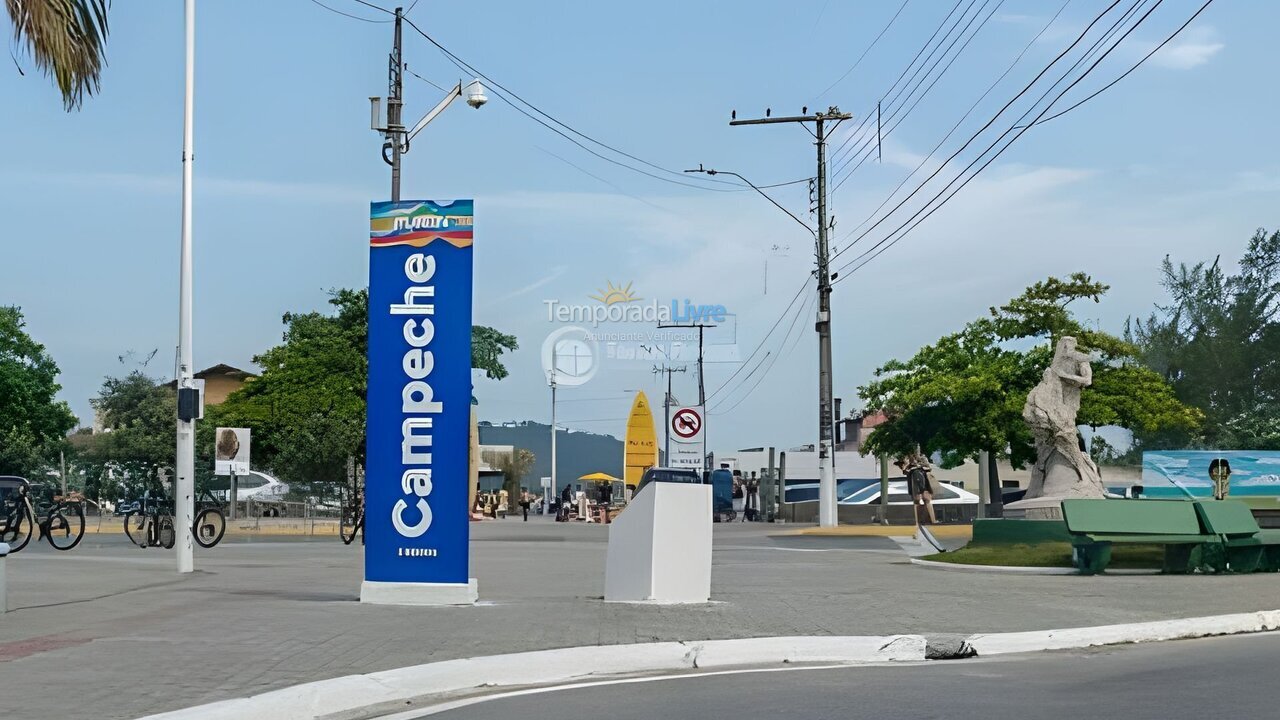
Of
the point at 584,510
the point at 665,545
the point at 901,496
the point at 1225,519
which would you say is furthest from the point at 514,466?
the point at 665,545

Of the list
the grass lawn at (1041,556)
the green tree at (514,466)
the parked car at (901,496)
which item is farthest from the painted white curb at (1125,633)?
the green tree at (514,466)

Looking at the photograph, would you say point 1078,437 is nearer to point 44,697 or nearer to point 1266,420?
point 44,697

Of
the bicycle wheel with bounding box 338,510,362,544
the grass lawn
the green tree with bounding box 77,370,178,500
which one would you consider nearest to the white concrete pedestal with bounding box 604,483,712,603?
the grass lawn

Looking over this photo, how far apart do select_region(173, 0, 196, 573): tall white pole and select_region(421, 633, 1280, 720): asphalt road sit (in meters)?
11.9

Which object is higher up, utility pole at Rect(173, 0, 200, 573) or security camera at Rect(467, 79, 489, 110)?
security camera at Rect(467, 79, 489, 110)

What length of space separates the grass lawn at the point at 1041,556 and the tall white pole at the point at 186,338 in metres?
11.3

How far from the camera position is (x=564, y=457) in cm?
14850

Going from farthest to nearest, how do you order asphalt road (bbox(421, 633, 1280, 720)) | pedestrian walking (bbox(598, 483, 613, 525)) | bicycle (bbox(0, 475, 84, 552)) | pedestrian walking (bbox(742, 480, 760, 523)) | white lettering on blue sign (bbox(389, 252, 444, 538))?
pedestrian walking (bbox(742, 480, 760, 523)) → pedestrian walking (bbox(598, 483, 613, 525)) → bicycle (bbox(0, 475, 84, 552)) → white lettering on blue sign (bbox(389, 252, 444, 538)) → asphalt road (bbox(421, 633, 1280, 720))

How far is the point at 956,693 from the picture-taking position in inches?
321

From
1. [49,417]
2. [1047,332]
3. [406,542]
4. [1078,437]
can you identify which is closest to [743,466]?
[49,417]

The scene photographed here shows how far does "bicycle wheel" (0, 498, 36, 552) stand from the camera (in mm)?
25219

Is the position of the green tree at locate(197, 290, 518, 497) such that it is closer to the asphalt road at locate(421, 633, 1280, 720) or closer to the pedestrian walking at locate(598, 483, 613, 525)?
the pedestrian walking at locate(598, 483, 613, 525)

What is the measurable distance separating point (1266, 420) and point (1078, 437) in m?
55.3

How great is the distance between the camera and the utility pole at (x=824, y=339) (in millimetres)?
36750
